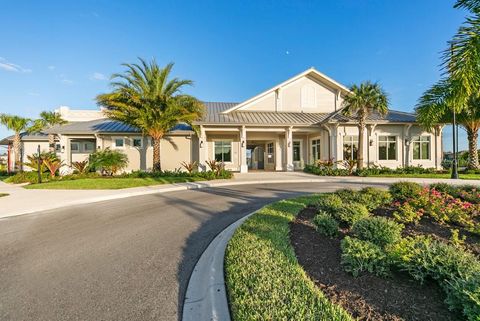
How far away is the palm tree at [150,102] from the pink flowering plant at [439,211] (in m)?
14.1

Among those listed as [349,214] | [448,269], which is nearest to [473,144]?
[349,214]

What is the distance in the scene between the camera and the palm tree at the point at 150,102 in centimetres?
1594

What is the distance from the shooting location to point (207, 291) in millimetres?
2916

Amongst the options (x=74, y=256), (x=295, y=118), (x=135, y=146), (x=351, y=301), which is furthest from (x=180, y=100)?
(x=351, y=301)

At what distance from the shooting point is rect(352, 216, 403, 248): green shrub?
357cm

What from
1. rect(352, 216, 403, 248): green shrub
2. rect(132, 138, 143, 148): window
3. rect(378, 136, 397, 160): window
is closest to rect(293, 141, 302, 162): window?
rect(378, 136, 397, 160): window

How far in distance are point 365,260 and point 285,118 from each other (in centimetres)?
1867

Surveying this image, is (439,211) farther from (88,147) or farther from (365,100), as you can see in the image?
(88,147)

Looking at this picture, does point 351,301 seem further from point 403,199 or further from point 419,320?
point 403,199

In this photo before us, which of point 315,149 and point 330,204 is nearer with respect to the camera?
point 330,204

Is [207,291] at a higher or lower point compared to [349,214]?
lower

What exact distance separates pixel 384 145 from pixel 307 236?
1972 cm

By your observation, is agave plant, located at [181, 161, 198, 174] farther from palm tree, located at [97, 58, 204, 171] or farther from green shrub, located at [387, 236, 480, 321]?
green shrub, located at [387, 236, 480, 321]

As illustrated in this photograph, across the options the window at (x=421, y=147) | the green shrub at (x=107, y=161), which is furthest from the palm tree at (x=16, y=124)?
the window at (x=421, y=147)
